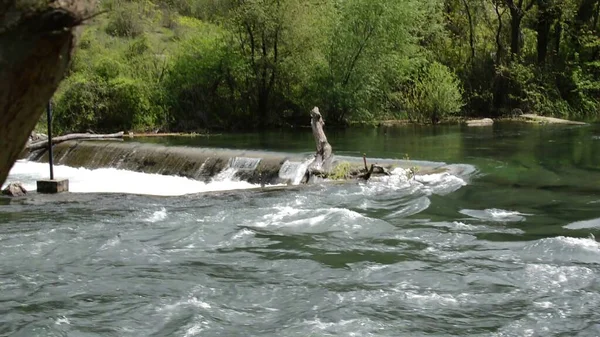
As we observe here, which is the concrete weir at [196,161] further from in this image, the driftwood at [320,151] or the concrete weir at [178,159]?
the driftwood at [320,151]

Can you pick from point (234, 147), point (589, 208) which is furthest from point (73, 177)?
point (589, 208)

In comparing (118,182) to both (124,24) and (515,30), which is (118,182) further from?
(124,24)

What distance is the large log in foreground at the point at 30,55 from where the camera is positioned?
171 centimetres

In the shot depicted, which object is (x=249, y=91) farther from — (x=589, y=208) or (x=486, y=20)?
(x=589, y=208)

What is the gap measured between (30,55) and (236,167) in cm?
1670

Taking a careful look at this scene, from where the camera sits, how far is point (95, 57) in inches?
1246

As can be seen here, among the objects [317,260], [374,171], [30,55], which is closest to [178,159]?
[374,171]

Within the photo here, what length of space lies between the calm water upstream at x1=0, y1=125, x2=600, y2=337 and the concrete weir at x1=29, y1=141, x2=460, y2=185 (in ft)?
9.77

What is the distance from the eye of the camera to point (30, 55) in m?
1.75

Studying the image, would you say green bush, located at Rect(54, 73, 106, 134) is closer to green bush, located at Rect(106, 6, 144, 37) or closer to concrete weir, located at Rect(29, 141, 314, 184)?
concrete weir, located at Rect(29, 141, 314, 184)

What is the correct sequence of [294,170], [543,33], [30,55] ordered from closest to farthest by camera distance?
[30,55], [294,170], [543,33]

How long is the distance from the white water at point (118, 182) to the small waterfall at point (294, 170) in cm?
82

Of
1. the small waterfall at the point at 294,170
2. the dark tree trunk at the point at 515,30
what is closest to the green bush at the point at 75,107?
the small waterfall at the point at 294,170

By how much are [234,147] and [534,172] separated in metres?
9.36
